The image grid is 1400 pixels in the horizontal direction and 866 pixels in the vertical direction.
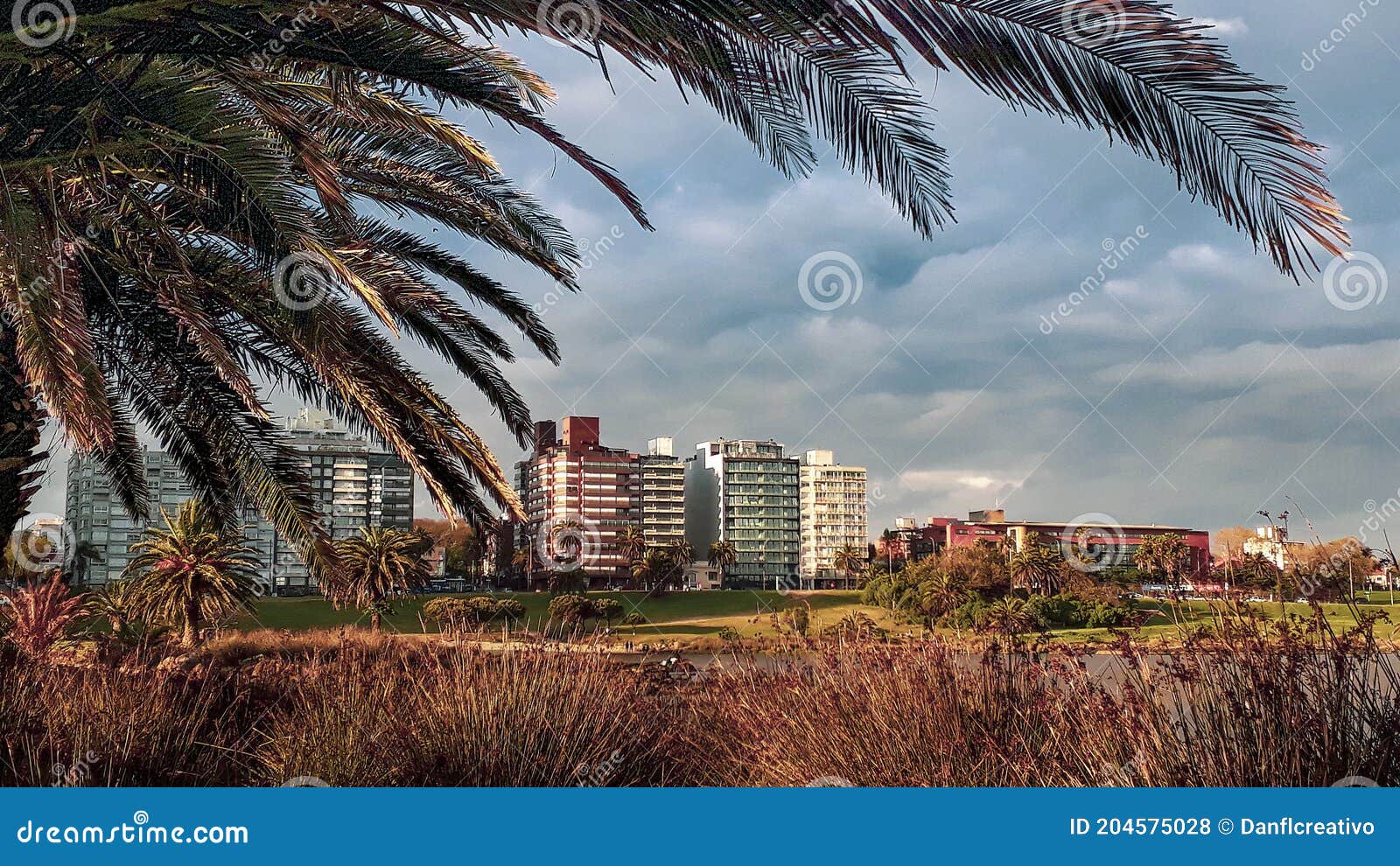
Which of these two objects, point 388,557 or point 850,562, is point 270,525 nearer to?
point 388,557

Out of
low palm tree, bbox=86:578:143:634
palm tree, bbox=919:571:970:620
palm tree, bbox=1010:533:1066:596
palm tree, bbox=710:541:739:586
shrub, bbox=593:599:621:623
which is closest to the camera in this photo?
shrub, bbox=593:599:621:623

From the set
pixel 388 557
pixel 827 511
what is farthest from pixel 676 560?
pixel 827 511

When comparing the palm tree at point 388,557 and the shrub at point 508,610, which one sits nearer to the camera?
the shrub at point 508,610

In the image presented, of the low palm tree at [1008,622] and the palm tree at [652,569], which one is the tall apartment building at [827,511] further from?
the low palm tree at [1008,622]

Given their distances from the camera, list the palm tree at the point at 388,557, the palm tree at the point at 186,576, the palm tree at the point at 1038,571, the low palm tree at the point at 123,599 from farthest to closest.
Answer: the palm tree at the point at 1038,571
the palm tree at the point at 388,557
the palm tree at the point at 186,576
the low palm tree at the point at 123,599

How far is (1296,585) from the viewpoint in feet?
15.2

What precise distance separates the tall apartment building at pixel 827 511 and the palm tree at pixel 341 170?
125 metres

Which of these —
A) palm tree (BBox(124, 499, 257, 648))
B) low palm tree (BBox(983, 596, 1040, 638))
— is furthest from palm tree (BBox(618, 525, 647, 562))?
low palm tree (BBox(983, 596, 1040, 638))

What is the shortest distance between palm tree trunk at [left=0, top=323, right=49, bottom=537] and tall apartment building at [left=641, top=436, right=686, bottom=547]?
375 feet

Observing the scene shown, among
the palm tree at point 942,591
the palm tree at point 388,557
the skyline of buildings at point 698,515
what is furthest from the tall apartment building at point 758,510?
the palm tree at point 388,557

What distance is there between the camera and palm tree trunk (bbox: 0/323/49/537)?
7594 mm

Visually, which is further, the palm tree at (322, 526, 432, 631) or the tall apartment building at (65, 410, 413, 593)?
the tall apartment building at (65, 410, 413, 593)

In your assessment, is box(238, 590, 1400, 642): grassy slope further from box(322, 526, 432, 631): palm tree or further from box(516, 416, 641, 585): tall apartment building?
box(516, 416, 641, 585): tall apartment building

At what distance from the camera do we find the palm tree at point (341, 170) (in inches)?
127
